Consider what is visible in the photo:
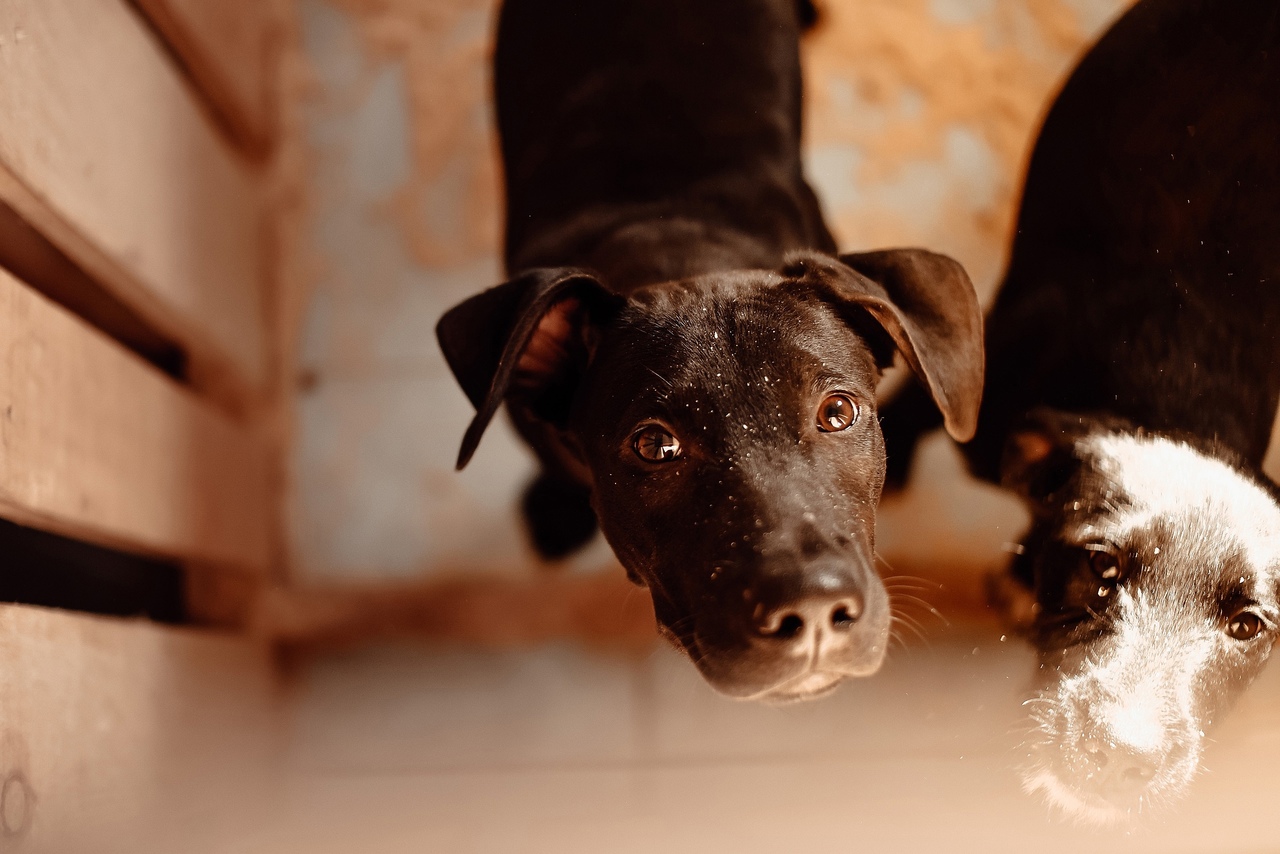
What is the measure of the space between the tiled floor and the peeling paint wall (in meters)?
0.21

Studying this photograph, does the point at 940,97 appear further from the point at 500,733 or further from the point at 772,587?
the point at 500,733

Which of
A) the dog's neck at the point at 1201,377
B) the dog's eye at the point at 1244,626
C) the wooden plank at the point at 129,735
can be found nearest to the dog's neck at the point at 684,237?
the dog's neck at the point at 1201,377

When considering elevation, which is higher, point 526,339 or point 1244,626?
point 526,339

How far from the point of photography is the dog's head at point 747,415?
1.10 m

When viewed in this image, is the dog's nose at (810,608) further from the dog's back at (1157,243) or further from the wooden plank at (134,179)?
the wooden plank at (134,179)

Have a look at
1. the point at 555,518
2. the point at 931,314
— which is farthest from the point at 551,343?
the point at 555,518

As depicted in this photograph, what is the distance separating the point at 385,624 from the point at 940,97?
1435 mm

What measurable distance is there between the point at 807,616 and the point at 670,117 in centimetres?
104

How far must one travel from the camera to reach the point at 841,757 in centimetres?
142

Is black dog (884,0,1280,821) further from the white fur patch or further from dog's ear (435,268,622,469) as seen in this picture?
dog's ear (435,268,622,469)

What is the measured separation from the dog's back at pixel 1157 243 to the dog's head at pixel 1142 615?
71 millimetres

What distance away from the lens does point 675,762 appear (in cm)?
170

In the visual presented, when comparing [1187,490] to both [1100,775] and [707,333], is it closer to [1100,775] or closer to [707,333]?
[1100,775]

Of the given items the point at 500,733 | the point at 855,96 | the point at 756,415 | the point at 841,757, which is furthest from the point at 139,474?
the point at 855,96
